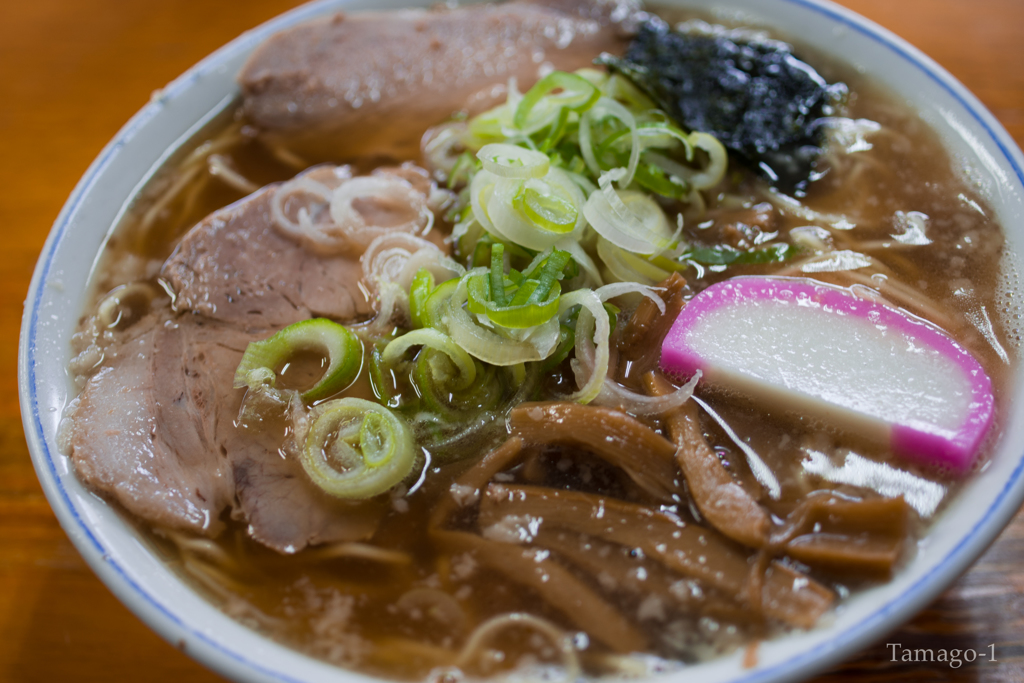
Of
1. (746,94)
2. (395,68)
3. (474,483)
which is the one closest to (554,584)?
(474,483)

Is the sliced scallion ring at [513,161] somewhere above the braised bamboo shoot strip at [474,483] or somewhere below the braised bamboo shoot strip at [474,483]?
above

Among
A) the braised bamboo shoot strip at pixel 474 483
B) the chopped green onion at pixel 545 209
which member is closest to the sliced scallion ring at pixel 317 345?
the braised bamboo shoot strip at pixel 474 483

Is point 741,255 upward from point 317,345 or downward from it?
upward

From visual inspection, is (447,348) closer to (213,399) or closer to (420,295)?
(420,295)

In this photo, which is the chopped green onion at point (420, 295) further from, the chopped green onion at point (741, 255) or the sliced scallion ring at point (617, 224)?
the chopped green onion at point (741, 255)

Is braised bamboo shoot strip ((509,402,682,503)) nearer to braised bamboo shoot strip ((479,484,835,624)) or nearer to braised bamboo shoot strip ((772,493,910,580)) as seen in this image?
braised bamboo shoot strip ((479,484,835,624))

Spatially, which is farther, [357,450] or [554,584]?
[357,450]
